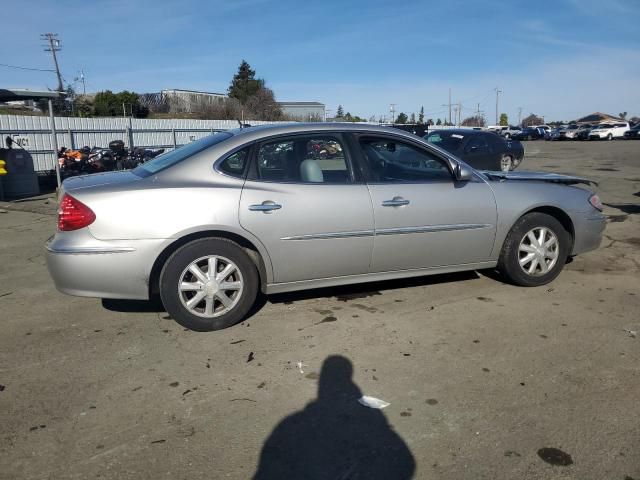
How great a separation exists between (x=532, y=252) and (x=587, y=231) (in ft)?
2.22

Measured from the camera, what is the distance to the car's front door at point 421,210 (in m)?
4.27

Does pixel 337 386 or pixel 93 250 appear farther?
pixel 93 250

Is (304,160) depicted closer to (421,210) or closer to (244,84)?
(421,210)

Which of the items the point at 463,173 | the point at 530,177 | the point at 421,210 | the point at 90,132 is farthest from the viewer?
the point at 90,132

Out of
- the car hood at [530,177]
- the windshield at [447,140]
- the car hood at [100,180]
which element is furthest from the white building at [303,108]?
the car hood at [100,180]

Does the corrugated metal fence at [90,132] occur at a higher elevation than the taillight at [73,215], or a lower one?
higher

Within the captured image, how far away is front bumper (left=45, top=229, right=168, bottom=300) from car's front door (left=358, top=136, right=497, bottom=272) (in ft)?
5.82

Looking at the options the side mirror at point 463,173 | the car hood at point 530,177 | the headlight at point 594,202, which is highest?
the side mirror at point 463,173

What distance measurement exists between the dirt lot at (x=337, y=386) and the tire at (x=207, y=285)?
0.47 ft

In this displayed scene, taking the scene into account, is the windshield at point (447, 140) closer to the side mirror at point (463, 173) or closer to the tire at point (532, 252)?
the tire at point (532, 252)

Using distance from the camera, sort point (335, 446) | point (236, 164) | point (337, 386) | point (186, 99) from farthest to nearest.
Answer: point (186, 99) < point (236, 164) < point (337, 386) < point (335, 446)

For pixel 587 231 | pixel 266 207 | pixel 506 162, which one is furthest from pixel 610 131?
pixel 266 207

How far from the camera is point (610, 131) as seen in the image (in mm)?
44781

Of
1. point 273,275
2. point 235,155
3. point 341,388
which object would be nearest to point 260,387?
point 341,388
